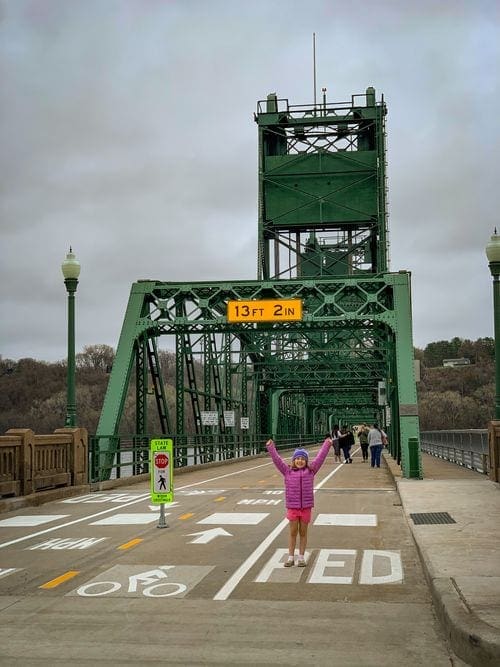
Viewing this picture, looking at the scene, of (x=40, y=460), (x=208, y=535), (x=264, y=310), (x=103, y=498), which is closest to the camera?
(x=208, y=535)

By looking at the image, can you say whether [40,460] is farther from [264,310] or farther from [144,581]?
[264,310]

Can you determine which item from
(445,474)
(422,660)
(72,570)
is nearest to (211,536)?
(72,570)

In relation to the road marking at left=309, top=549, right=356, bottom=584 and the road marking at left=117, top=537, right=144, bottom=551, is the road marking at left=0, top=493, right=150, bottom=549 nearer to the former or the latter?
the road marking at left=117, top=537, right=144, bottom=551

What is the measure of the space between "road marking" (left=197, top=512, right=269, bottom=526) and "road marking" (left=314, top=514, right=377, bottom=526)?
1.07 m

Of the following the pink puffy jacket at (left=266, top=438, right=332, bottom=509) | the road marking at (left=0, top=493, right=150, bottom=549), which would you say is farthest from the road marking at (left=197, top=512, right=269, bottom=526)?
the pink puffy jacket at (left=266, top=438, right=332, bottom=509)

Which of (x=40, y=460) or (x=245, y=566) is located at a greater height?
(x=40, y=460)

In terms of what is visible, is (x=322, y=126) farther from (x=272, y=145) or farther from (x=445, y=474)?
(x=445, y=474)

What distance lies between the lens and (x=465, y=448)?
27594 millimetres

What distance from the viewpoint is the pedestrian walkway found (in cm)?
591

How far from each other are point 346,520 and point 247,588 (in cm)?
579

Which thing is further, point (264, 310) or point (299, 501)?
point (264, 310)

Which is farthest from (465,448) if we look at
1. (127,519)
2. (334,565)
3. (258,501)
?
(334,565)

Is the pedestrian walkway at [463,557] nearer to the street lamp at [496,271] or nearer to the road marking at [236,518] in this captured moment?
the street lamp at [496,271]

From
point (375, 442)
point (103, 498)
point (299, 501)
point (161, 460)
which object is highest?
point (161, 460)
